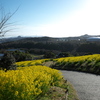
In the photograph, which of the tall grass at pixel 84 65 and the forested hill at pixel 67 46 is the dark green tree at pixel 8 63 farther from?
the forested hill at pixel 67 46

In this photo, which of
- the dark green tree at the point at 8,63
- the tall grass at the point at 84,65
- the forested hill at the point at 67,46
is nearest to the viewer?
the dark green tree at the point at 8,63

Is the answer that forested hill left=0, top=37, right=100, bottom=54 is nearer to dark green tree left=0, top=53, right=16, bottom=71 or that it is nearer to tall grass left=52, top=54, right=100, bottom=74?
tall grass left=52, top=54, right=100, bottom=74

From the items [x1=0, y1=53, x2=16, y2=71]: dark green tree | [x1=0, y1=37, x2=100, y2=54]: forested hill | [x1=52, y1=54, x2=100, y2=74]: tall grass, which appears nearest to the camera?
[x1=0, y1=53, x2=16, y2=71]: dark green tree

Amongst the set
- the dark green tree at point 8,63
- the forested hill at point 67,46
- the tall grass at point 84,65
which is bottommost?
the forested hill at point 67,46

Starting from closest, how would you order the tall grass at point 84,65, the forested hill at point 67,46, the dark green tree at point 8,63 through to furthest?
1. the dark green tree at point 8,63
2. the tall grass at point 84,65
3. the forested hill at point 67,46

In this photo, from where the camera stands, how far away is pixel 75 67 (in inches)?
584

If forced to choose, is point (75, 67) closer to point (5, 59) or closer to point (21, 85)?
point (5, 59)

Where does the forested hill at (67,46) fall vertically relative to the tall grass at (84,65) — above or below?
below

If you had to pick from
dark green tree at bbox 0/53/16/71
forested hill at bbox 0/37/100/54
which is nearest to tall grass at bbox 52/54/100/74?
dark green tree at bbox 0/53/16/71

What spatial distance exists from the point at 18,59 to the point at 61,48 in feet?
102

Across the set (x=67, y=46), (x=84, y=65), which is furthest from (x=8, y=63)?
(x=67, y=46)

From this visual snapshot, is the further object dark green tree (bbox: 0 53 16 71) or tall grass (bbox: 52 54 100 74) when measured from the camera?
tall grass (bbox: 52 54 100 74)

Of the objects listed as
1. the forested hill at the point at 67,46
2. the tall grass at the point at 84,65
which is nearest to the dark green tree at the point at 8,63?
the tall grass at the point at 84,65

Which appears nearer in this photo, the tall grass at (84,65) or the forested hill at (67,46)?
the tall grass at (84,65)
